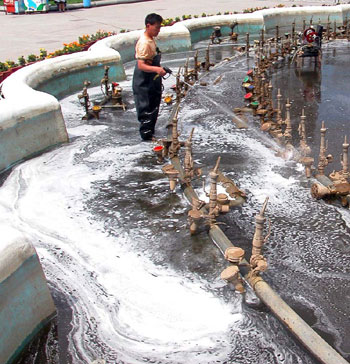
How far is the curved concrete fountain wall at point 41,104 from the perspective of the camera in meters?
3.51

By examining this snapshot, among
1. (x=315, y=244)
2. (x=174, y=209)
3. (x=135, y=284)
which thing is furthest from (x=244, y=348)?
(x=174, y=209)

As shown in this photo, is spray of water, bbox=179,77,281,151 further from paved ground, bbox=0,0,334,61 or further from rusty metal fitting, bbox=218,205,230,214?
paved ground, bbox=0,0,334,61

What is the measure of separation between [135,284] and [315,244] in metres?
1.72

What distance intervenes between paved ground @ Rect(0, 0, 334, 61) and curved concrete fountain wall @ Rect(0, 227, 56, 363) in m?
9.94

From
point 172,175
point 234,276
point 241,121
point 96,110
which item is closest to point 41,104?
point 96,110

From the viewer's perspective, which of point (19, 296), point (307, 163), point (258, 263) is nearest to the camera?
point (19, 296)

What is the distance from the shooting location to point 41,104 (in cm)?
704

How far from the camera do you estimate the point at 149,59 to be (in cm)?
695

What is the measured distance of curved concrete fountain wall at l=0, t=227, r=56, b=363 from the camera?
3395mm

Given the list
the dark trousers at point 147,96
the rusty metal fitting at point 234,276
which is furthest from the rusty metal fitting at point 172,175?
the dark trousers at point 147,96

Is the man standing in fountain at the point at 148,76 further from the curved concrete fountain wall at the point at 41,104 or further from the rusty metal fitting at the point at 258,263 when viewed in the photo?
the rusty metal fitting at the point at 258,263

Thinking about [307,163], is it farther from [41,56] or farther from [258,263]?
[41,56]

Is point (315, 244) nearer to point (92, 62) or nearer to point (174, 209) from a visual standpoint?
point (174, 209)

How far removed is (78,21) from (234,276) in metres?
18.8
